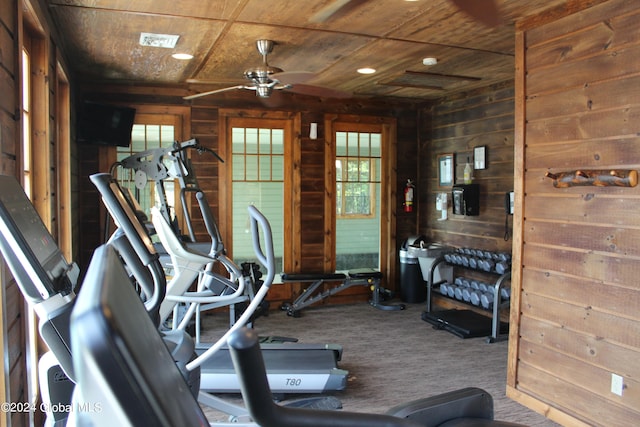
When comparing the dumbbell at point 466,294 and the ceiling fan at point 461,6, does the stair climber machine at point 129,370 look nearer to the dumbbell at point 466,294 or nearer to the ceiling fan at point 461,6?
the ceiling fan at point 461,6

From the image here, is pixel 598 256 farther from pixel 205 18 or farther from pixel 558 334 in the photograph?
pixel 205 18

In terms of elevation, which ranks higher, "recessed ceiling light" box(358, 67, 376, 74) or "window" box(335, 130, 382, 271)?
"recessed ceiling light" box(358, 67, 376, 74)

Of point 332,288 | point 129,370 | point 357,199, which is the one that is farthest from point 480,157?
point 129,370

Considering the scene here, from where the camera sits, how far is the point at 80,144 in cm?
556

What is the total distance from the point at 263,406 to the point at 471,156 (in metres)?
5.67

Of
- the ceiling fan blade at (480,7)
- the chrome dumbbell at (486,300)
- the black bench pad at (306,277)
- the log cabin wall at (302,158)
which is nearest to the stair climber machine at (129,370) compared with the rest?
the ceiling fan blade at (480,7)

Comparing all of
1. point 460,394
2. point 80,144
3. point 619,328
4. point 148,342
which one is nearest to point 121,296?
point 148,342

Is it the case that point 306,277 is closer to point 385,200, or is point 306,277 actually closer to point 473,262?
point 385,200

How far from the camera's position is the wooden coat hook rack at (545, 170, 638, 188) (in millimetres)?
2693

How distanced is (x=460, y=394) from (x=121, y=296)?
1469 millimetres

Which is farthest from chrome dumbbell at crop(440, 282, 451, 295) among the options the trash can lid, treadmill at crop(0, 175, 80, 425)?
treadmill at crop(0, 175, 80, 425)

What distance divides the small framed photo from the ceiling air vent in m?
3.51

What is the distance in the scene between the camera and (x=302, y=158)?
636cm

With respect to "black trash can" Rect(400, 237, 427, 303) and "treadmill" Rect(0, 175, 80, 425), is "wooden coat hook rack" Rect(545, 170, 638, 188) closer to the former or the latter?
"treadmill" Rect(0, 175, 80, 425)
